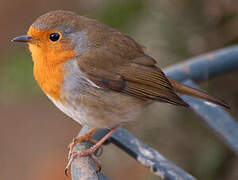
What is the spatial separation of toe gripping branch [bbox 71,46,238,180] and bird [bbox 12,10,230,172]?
63mm

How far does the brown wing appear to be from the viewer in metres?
3.11

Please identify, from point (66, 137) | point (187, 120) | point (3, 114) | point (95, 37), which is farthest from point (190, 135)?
point (3, 114)

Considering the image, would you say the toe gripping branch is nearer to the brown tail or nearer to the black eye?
the brown tail

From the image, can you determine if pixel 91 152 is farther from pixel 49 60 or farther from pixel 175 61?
pixel 175 61

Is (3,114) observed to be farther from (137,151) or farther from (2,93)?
(137,151)

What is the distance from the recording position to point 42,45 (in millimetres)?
3074

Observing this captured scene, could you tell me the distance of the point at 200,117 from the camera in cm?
295

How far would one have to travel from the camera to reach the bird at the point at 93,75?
2979mm

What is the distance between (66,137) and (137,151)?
11.2 feet

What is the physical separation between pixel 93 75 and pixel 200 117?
664 mm

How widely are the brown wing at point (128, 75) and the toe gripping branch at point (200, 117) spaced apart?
0.39 ft

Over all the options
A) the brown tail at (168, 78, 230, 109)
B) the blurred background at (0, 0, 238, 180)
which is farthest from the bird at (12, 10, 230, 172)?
the blurred background at (0, 0, 238, 180)

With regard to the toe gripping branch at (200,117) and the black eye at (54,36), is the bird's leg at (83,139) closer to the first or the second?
the toe gripping branch at (200,117)

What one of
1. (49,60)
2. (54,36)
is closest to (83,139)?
(49,60)
